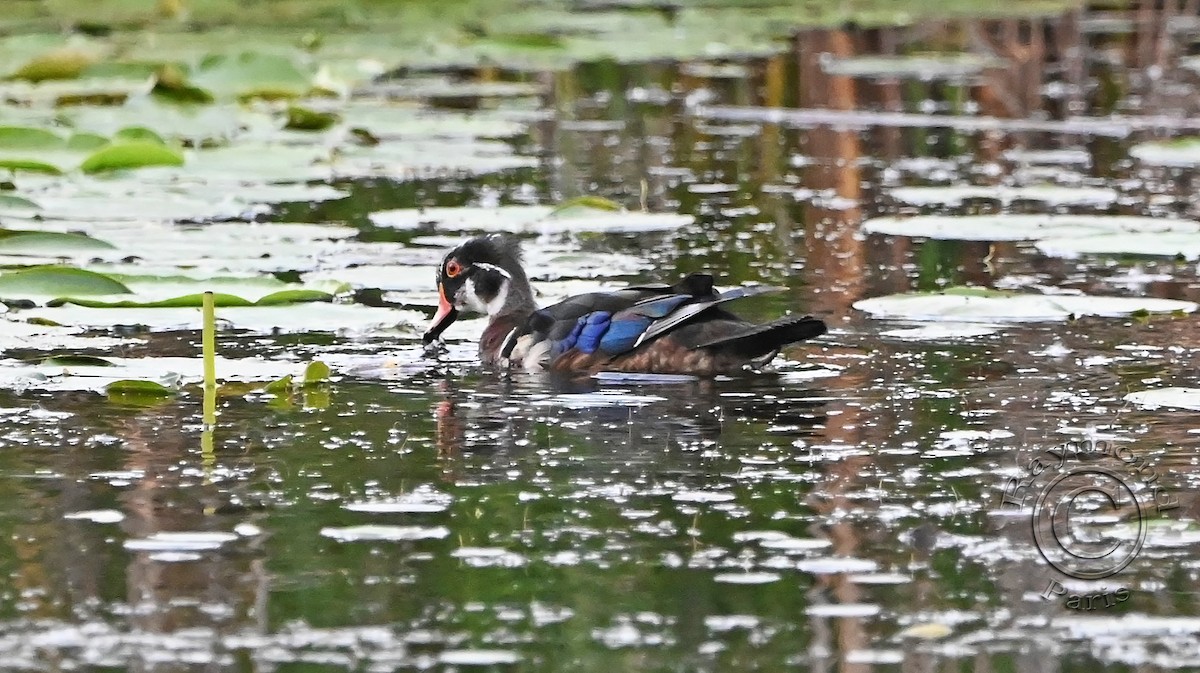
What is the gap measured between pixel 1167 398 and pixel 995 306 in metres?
1.46

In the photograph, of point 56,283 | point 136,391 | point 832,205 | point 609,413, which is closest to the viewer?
point 609,413

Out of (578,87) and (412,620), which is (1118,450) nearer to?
(412,620)

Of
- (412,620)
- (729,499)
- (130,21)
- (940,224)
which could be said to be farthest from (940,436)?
(130,21)

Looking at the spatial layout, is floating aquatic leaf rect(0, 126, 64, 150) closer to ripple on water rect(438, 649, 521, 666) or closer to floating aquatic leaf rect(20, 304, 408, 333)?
floating aquatic leaf rect(20, 304, 408, 333)

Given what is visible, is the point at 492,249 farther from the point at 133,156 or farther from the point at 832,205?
the point at 133,156

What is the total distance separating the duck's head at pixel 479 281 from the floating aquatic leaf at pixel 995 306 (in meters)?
1.15

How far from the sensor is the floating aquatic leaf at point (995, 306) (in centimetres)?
744

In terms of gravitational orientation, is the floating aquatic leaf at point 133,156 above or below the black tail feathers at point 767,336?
above

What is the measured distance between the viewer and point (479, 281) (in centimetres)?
728

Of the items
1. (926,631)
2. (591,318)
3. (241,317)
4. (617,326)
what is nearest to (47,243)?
(241,317)

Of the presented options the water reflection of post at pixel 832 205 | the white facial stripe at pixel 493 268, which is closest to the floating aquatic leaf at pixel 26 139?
the water reflection of post at pixel 832 205

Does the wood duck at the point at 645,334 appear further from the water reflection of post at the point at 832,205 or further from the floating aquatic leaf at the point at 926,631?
the floating aquatic leaf at the point at 926,631

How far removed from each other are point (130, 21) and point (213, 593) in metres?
16.0

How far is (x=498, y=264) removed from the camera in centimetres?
734
